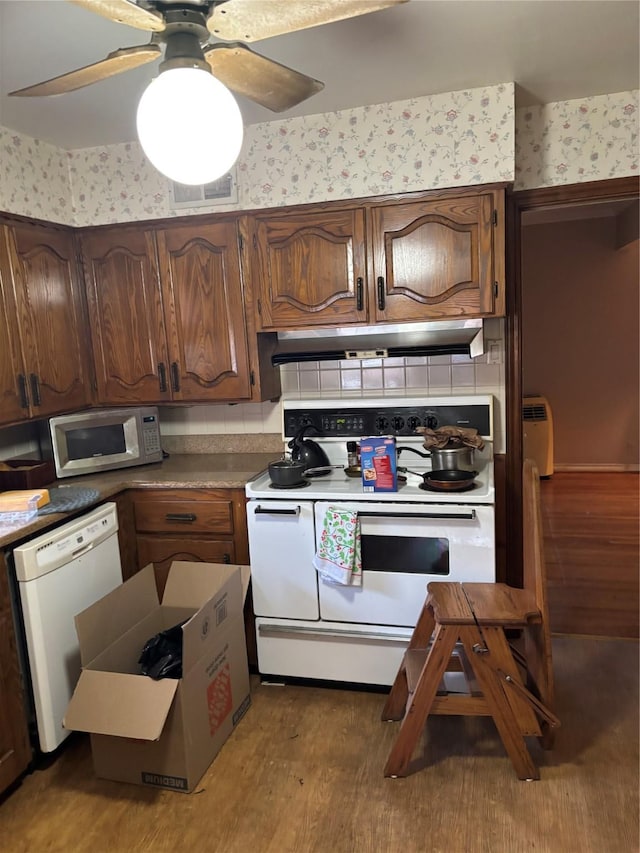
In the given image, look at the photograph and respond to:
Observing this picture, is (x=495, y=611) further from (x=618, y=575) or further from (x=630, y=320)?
(x=630, y=320)

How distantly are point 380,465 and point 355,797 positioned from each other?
1.13 meters

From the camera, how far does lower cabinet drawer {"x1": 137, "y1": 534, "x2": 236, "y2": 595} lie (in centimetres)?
262

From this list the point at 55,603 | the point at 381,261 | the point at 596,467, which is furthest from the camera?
the point at 596,467

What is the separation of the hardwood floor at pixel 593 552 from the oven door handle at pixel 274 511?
149 cm

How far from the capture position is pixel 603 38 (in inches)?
77.3

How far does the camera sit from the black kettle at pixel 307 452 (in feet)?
8.85

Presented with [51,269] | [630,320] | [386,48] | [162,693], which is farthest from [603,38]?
[630,320]

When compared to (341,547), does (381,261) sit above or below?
above

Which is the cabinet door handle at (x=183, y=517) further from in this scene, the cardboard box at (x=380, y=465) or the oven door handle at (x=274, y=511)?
the cardboard box at (x=380, y=465)

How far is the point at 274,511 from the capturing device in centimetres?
241

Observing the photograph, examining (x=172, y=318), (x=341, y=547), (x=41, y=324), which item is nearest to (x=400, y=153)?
(x=172, y=318)

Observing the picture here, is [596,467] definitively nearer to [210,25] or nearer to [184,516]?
[184,516]

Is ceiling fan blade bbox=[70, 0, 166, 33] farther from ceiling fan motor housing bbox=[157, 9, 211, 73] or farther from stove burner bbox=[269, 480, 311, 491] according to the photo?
stove burner bbox=[269, 480, 311, 491]

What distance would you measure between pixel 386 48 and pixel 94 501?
1933mm
